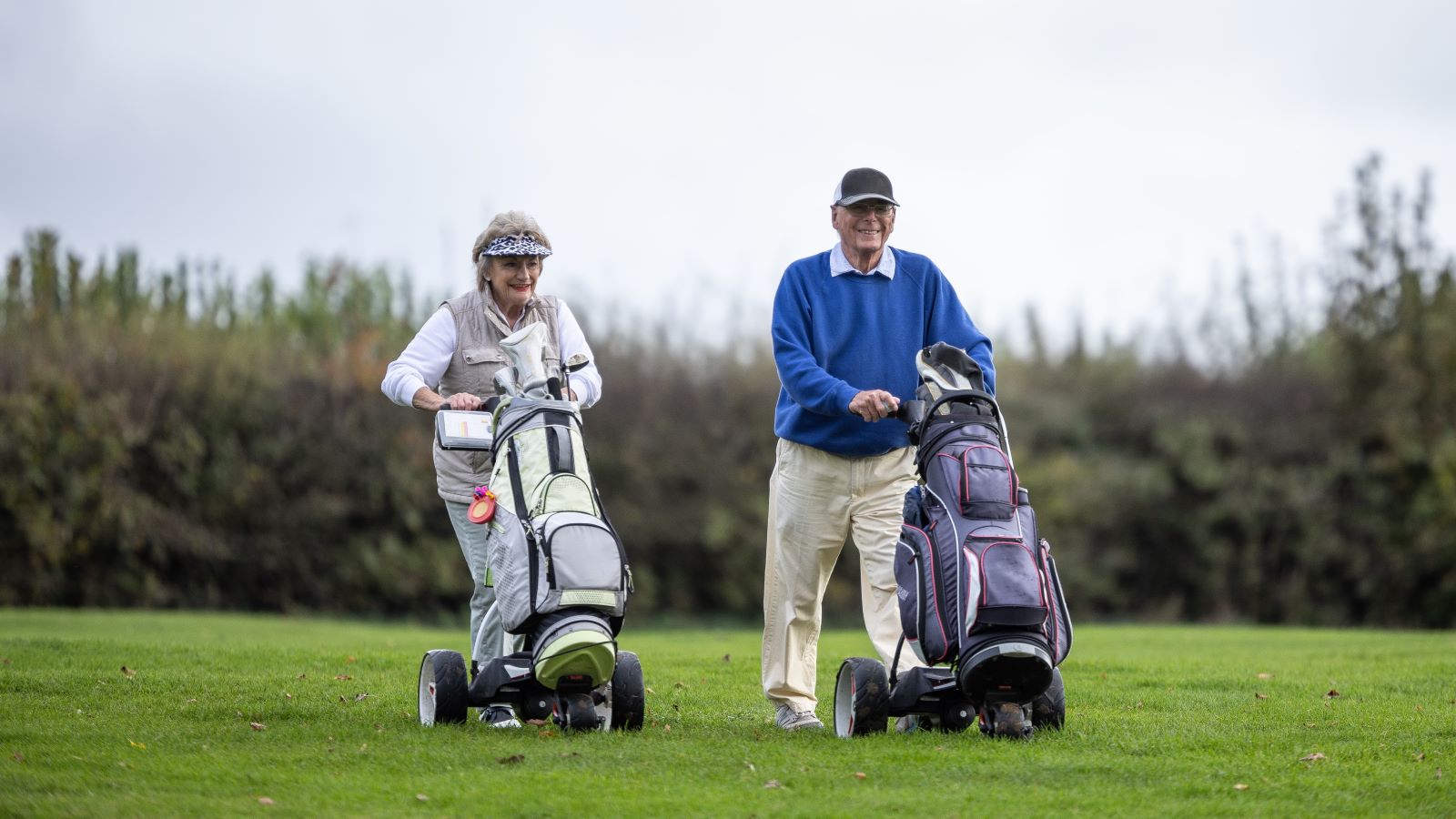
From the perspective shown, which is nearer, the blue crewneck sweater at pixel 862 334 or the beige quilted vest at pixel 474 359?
the blue crewneck sweater at pixel 862 334

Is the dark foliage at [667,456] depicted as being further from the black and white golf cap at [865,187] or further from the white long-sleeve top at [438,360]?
the black and white golf cap at [865,187]

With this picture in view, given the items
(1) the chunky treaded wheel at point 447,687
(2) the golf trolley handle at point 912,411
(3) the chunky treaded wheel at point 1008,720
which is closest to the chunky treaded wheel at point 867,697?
(3) the chunky treaded wheel at point 1008,720

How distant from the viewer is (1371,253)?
21391 mm

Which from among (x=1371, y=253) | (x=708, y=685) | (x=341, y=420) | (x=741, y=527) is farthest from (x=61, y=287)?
(x=1371, y=253)

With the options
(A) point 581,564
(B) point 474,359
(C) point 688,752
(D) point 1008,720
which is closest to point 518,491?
(A) point 581,564

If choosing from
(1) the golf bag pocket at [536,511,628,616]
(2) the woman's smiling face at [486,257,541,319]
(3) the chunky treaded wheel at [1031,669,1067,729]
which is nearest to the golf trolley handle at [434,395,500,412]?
(2) the woman's smiling face at [486,257,541,319]

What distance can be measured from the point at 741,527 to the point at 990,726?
14135mm

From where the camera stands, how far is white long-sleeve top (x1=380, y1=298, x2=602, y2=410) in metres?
6.27

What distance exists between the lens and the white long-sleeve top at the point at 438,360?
6266mm

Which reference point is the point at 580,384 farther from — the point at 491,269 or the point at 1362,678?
Result: the point at 1362,678

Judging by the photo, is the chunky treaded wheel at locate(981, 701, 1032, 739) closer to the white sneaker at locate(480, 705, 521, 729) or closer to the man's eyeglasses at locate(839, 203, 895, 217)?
the white sneaker at locate(480, 705, 521, 729)

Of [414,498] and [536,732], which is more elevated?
[414,498]

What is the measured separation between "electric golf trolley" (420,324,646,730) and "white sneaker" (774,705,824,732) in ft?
2.25

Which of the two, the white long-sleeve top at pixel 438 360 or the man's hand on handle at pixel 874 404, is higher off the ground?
the white long-sleeve top at pixel 438 360
